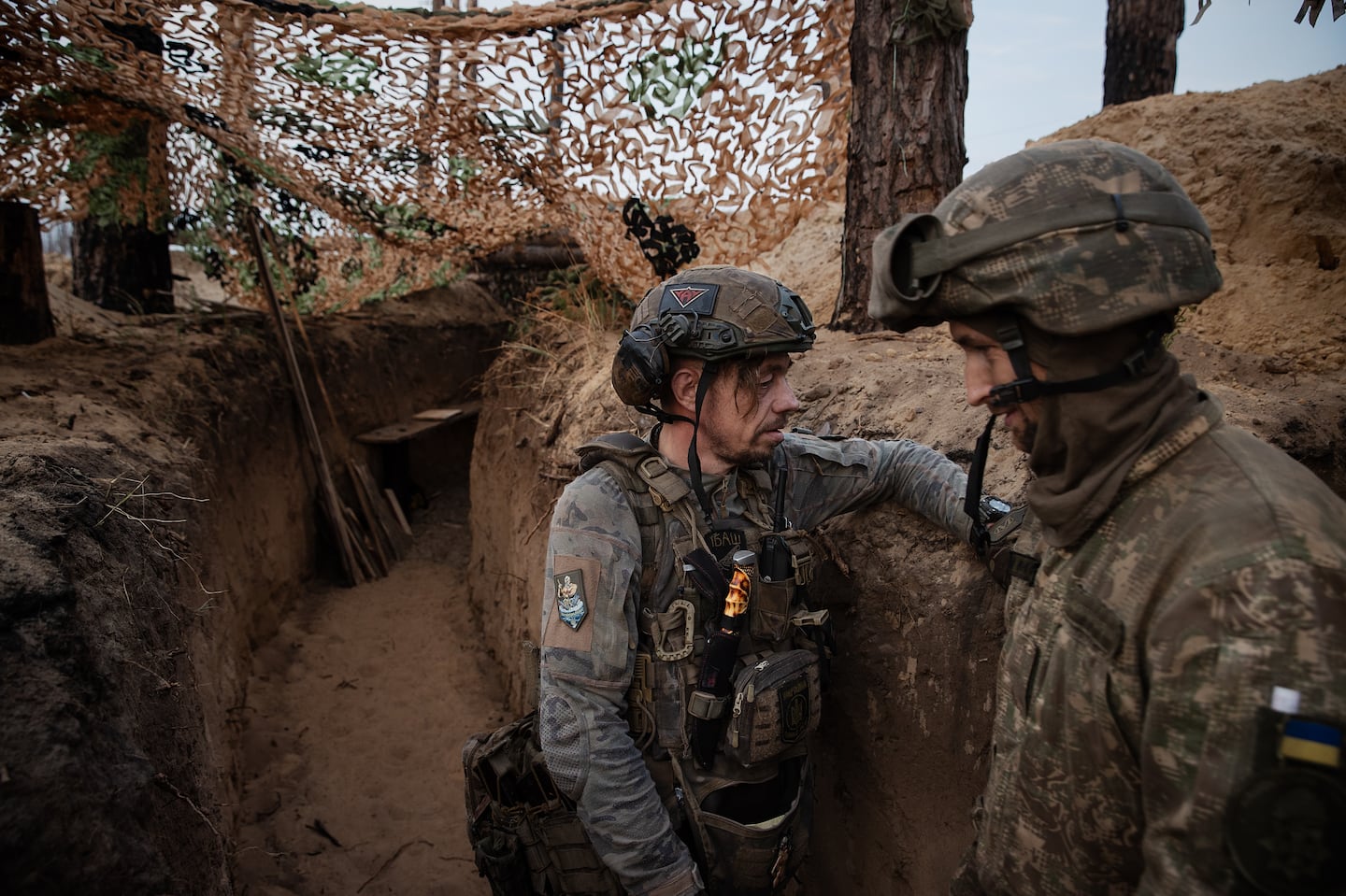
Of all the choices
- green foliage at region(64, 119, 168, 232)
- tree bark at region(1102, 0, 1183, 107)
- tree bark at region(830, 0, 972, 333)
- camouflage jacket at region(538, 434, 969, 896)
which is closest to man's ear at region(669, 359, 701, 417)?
camouflage jacket at region(538, 434, 969, 896)

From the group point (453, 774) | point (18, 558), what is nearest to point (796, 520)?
point (18, 558)

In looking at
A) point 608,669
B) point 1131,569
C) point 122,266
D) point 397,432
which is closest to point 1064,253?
point 1131,569

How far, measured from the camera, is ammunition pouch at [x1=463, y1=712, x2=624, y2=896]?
241 centimetres

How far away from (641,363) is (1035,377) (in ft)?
3.93

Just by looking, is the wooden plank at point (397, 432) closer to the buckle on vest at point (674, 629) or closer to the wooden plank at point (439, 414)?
the wooden plank at point (439, 414)

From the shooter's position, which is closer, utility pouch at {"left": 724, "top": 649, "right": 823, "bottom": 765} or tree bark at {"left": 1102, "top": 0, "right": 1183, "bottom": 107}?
utility pouch at {"left": 724, "top": 649, "right": 823, "bottom": 765}

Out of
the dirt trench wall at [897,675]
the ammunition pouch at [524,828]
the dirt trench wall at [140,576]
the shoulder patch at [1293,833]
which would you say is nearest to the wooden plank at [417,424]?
the dirt trench wall at [140,576]

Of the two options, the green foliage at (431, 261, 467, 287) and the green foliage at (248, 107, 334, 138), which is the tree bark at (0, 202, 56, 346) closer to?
the green foliage at (248, 107, 334, 138)

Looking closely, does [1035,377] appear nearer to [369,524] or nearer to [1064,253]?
[1064,253]

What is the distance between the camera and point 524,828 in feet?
8.12

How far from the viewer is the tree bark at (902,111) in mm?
3688

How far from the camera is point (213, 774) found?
3311 millimetres

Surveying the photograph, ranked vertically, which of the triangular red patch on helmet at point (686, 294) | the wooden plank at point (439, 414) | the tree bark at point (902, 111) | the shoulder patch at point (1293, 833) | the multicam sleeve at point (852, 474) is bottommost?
the wooden plank at point (439, 414)

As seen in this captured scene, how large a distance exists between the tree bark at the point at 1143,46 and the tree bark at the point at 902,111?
120 inches
